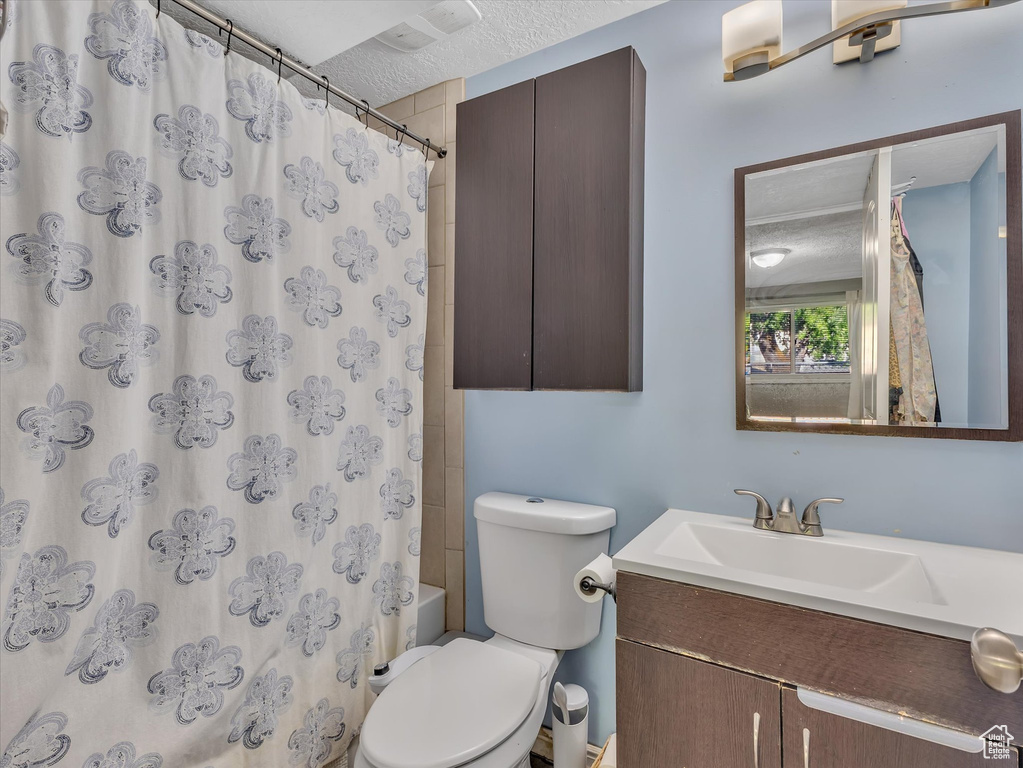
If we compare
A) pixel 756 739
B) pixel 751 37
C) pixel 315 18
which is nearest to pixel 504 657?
pixel 756 739

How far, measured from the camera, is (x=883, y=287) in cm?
112

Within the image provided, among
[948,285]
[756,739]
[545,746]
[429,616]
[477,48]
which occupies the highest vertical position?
[477,48]

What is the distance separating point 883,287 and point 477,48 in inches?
53.2

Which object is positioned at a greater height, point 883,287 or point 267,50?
point 267,50

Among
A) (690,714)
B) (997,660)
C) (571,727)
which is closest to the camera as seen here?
(997,660)

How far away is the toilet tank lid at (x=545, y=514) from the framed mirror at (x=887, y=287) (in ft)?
1.48

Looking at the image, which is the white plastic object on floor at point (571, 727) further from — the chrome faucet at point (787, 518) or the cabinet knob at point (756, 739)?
the chrome faucet at point (787, 518)

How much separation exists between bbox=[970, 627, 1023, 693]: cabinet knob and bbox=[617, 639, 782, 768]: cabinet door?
0.28 metres

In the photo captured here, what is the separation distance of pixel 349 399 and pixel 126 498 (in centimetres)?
56

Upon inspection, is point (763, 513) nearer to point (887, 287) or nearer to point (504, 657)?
point (887, 287)

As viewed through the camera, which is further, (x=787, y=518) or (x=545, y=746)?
(x=545, y=746)

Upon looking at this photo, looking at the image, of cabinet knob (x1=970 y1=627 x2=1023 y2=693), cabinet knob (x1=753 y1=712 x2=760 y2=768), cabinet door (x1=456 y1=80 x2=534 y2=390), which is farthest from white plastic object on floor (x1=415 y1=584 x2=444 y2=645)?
cabinet knob (x1=970 y1=627 x2=1023 y2=693)

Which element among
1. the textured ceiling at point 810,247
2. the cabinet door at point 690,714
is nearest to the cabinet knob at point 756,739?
the cabinet door at point 690,714

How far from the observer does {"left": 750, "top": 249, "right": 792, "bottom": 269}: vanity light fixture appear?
1238 millimetres
